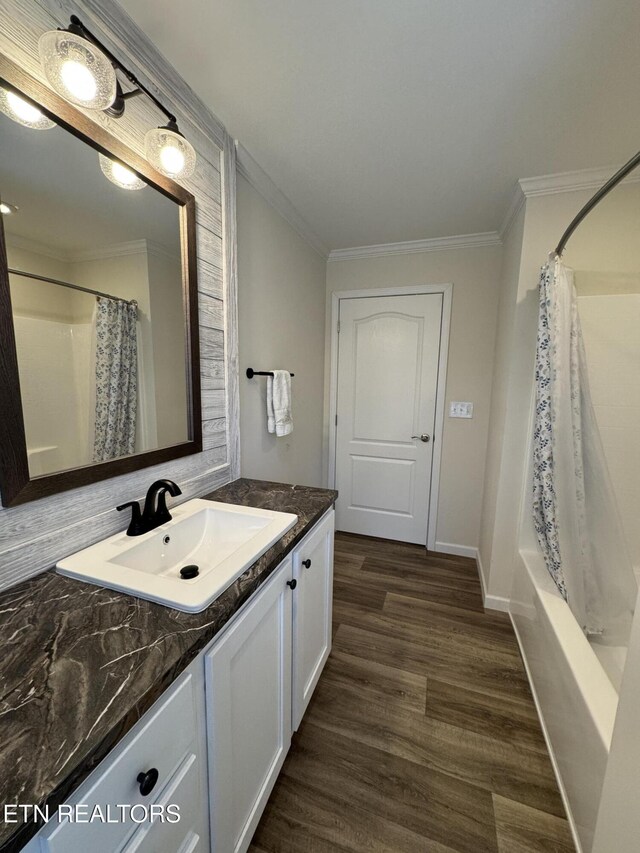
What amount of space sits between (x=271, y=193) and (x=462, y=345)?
1621 millimetres

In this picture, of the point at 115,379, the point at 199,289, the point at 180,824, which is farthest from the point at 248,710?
the point at 199,289

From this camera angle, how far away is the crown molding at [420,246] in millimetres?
2371

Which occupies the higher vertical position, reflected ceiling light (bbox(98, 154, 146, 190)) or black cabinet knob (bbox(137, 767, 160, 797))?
reflected ceiling light (bbox(98, 154, 146, 190))

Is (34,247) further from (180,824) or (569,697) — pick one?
(569,697)

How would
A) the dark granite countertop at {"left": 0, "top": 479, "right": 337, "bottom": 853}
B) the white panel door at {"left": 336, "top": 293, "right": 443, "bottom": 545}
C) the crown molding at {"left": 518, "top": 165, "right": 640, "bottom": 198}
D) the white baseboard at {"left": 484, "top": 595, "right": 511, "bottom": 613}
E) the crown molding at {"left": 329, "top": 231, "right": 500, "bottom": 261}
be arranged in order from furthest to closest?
the white panel door at {"left": 336, "top": 293, "right": 443, "bottom": 545} → the crown molding at {"left": 329, "top": 231, "right": 500, "bottom": 261} → the white baseboard at {"left": 484, "top": 595, "right": 511, "bottom": 613} → the crown molding at {"left": 518, "top": 165, "right": 640, "bottom": 198} → the dark granite countertop at {"left": 0, "top": 479, "right": 337, "bottom": 853}

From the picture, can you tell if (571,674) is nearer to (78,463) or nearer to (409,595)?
(409,595)

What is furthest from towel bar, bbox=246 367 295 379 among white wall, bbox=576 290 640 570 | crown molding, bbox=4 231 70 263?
white wall, bbox=576 290 640 570

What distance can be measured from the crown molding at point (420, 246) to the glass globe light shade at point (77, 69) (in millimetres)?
2108

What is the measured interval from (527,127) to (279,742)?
246 cm

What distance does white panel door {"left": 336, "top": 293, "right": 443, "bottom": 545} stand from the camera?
2.64 metres

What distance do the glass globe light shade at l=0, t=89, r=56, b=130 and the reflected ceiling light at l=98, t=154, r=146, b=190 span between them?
15 centimetres

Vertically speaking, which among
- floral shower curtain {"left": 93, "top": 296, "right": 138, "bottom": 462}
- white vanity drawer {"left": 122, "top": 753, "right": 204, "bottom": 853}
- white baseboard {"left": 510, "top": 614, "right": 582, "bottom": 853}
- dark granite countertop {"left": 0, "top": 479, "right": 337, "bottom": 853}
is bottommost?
white baseboard {"left": 510, "top": 614, "right": 582, "bottom": 853}

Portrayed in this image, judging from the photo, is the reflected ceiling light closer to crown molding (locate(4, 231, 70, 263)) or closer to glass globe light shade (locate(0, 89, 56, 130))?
glass globe light shade (locate(0, 89, 56, 130))

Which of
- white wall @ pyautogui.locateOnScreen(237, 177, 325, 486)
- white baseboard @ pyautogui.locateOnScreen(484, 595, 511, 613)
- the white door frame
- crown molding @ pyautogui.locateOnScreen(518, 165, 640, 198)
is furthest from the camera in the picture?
the white door frame
